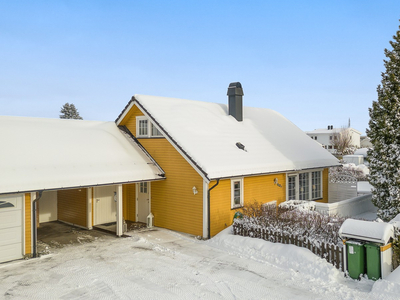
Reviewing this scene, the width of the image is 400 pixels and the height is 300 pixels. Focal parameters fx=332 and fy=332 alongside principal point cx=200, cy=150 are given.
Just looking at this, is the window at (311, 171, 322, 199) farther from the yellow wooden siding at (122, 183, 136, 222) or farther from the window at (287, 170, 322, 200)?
the yellow wooden siding at (122, 183, 136, 222)

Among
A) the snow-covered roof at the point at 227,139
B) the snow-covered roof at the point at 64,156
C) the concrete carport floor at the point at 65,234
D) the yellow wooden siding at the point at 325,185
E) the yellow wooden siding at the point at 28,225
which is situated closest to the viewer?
the yellow wooden siding at the point at 28,225

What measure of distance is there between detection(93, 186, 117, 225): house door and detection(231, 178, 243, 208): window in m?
5.77

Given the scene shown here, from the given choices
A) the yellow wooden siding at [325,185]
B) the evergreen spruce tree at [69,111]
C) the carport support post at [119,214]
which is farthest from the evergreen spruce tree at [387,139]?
the evergreen spruce tree at [69,111]

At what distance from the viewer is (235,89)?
18.7 m

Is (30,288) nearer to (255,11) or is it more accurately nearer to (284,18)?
(255,11)

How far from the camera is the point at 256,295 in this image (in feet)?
25.8

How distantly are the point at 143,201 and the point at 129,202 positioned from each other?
3.48 feet

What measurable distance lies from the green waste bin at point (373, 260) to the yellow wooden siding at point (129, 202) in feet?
34.9

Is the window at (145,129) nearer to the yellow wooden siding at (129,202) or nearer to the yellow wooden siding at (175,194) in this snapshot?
the yellow wooden siding at (175,194)

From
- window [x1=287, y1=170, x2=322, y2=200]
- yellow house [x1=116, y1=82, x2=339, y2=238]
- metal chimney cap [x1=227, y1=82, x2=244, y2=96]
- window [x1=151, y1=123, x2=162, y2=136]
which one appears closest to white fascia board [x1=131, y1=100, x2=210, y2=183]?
yellow house [x1=116, y1=82, x2=339, y2=238]

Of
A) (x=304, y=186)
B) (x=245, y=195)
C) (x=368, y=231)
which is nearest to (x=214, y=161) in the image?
(x=245, y=195)

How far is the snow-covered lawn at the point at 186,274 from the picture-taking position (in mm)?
7949

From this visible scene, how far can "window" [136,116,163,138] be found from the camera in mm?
15500

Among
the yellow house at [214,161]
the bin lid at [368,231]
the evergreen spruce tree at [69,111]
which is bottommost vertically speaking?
the bin lid at [368,231]
